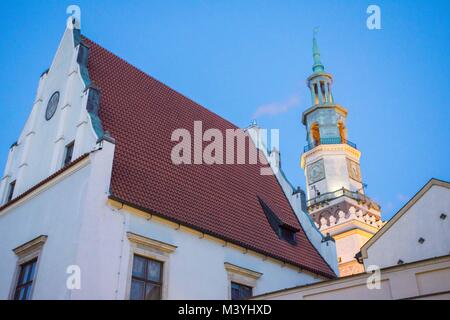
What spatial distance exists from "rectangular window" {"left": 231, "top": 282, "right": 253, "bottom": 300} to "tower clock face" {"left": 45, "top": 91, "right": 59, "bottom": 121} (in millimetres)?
7568

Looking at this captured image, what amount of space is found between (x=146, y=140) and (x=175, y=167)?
119cm

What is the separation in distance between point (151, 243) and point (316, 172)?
74.1 feet

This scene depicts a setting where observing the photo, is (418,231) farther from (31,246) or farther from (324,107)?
(324,107)

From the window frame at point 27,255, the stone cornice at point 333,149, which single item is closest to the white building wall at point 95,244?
the window frame at point 27,255

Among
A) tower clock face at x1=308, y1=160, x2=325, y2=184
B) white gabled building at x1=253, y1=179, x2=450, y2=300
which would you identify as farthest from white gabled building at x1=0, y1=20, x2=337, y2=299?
tower clock face at x1=308, y1=160, x2=325, y2=184

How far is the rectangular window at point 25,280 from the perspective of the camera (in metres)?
11.6

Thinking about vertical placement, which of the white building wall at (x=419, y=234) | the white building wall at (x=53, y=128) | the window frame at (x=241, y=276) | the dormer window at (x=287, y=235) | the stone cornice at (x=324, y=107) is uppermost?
the stone cornice at (x=324, y=107)

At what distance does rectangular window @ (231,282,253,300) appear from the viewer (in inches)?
542

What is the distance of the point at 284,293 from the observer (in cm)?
1143

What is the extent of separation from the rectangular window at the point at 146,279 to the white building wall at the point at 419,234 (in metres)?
6.89

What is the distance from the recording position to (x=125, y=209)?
11945mm

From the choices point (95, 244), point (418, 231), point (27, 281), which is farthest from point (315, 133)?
point (27, 281)

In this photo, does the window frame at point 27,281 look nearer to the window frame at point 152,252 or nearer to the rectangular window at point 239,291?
the window frame at point 152,252
